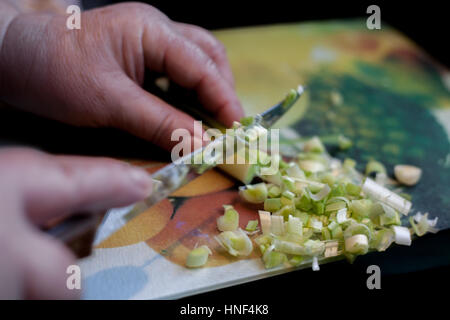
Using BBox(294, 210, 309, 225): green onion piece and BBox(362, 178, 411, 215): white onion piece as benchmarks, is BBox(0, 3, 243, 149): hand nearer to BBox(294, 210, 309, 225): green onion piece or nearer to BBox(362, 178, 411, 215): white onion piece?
BBox(294, 210, 309, 225): green onion piece

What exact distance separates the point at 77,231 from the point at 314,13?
5.77 feet

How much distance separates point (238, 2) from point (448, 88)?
0.95 metres

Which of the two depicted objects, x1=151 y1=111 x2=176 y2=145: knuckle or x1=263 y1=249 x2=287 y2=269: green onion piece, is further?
x1=151 y1=111 x2=176 y2=145: knuckle

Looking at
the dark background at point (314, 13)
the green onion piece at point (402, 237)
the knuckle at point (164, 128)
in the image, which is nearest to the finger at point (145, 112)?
the knuckle at point (164, 128)

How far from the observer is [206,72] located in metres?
1.14

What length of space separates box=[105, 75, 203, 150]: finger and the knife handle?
0.40 metres

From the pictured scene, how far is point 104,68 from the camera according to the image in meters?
A: 1.05

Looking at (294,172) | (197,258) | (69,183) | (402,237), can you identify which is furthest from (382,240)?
(69,183)

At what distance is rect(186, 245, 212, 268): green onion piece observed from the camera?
2.75 ft

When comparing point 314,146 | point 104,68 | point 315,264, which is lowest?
point 315,264

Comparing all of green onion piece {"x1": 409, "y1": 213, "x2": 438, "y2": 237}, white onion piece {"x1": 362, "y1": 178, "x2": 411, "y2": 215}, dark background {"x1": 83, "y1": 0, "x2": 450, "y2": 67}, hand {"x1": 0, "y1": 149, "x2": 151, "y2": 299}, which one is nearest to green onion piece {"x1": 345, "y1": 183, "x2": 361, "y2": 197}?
white onion piece {"x1": 362, "y1": 178, "x2": 411, "y2": 215}

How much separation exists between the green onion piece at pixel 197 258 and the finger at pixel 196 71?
17.0 inches

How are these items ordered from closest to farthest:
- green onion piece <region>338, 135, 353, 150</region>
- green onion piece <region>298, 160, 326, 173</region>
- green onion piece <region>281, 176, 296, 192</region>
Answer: green onion piece <region>281, 176, 296, 192</region>, green onion piece <region>298, 160, 326, 173</region>, green onion piece <region>338, 135, 353, 150</region>

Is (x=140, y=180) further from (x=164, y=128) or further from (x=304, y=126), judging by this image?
(x=304, y=126)
